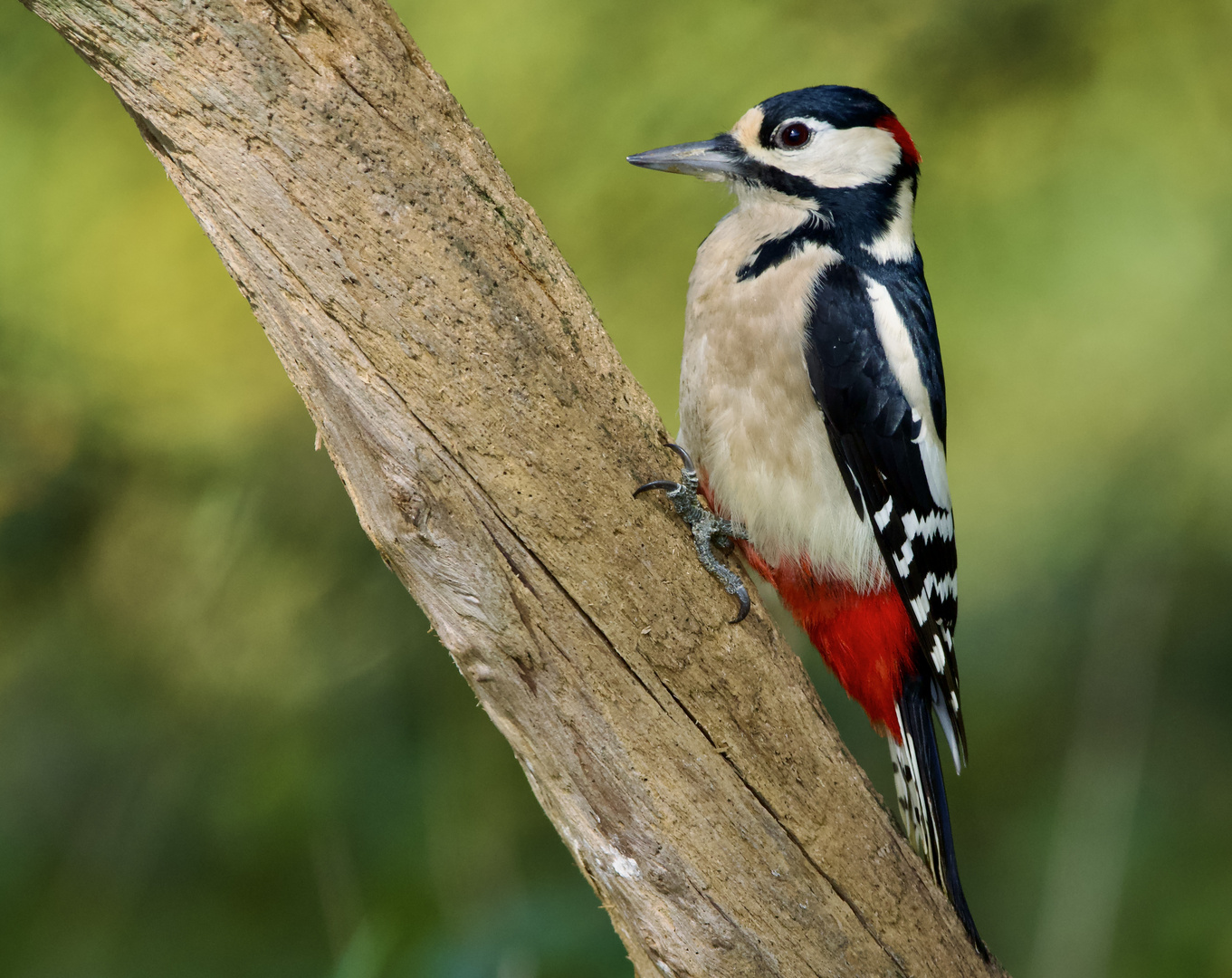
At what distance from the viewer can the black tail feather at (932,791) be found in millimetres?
1436

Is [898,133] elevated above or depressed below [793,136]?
above

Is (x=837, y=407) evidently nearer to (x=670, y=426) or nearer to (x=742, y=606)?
(x=742, y=606)

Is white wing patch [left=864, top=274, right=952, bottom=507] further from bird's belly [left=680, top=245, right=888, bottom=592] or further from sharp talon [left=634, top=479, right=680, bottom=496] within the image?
sharp talon [left=634, top=479, right=680, bottom=496]

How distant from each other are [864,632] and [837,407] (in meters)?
0.38

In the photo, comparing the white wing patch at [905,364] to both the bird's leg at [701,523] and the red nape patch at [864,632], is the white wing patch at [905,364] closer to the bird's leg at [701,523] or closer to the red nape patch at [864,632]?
the red nape patch at [864,632]

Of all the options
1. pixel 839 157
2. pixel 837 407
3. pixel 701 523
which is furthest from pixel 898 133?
pixel 701 523

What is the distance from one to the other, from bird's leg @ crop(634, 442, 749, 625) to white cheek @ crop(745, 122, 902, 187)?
0.58 m

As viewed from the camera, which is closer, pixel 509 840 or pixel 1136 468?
pixel 509 840

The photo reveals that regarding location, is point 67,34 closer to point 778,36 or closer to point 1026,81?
point 778,36

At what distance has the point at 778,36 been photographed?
2787 mm

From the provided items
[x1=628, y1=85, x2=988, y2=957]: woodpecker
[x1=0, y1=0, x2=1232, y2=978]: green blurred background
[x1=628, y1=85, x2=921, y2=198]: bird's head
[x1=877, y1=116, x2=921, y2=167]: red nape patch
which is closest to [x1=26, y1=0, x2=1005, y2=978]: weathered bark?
[x1=628, y1=85, x2=988, y2=957]: woodpecker

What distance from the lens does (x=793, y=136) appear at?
1.66m

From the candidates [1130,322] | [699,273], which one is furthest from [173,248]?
[1130,322]

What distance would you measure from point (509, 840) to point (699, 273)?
1.53m
